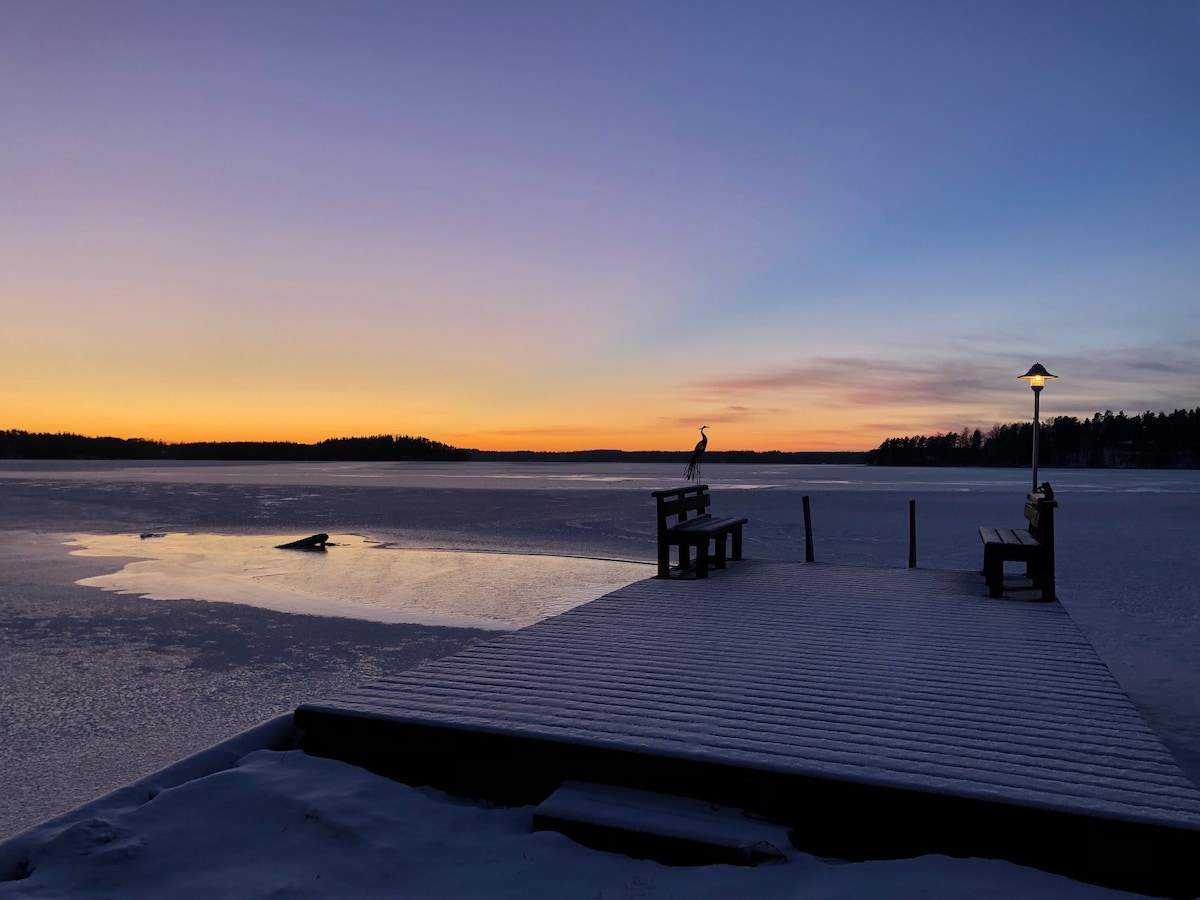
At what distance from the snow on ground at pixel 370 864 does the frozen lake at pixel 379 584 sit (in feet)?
6.48

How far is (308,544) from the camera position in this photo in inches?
712

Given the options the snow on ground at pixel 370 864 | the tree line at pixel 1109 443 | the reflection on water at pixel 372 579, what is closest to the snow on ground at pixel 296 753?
the snow on ground at pixel 370 864

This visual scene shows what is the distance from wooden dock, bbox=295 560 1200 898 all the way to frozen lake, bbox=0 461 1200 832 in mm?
1671

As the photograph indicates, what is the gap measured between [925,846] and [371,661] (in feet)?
19.3

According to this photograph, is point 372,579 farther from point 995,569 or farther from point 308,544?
point 995,569

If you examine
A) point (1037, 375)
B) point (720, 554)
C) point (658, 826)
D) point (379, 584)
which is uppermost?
point (1037, 375)

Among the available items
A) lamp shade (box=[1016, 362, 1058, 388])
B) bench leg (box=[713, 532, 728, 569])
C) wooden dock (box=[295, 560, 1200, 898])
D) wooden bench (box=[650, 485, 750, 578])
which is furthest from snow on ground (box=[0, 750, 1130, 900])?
lamp shade (box=[1016, 362, 1058, 388])

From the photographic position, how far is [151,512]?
2836 cm

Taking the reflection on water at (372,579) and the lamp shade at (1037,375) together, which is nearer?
the reflection on water at (372,579)

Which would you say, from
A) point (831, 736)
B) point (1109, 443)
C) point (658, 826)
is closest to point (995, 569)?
point (831, 736)

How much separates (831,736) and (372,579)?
1071cm

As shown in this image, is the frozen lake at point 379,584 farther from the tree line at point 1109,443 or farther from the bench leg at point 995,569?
the tree line at point 1109,443

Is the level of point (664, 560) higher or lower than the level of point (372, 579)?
higher

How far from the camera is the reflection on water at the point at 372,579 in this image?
1089 centimetres
